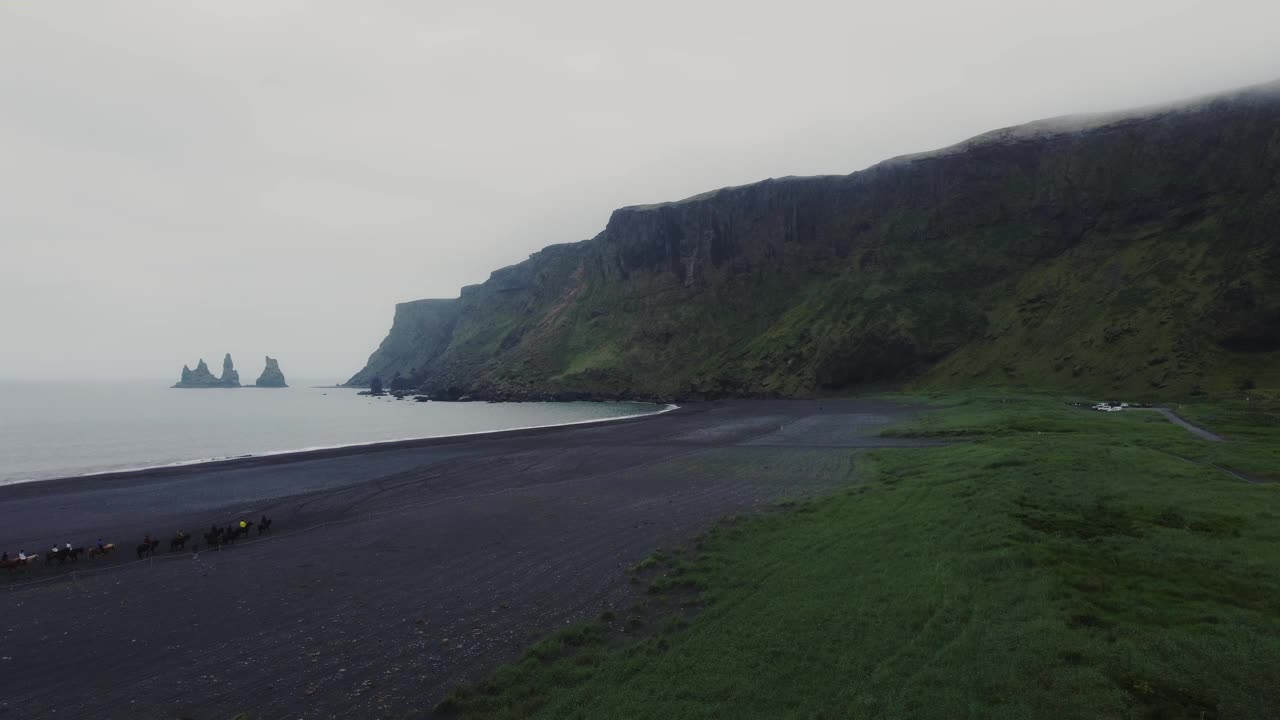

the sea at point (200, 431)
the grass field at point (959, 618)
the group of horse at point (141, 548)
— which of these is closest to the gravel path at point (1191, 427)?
the grass field at point (959, 618)

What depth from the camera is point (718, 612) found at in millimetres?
16422

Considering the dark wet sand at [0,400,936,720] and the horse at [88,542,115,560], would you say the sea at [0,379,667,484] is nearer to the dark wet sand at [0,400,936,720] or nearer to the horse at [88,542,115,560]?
the dark wet sand at [0,400,936,720]

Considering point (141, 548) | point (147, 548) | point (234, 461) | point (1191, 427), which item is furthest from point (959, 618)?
point (234, 461)

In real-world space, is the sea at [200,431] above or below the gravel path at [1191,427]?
above

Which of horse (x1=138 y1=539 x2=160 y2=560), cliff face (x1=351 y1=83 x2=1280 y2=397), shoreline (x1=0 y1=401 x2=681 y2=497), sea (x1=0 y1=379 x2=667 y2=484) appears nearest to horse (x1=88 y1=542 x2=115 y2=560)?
horse (x1=138 y1=539 x2=160 y2=560)

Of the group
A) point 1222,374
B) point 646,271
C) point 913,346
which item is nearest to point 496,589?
point 1222,374

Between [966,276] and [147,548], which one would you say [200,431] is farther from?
[966,276]

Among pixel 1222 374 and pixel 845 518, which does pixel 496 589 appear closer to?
pixel 845 518

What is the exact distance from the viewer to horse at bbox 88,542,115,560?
27.6 m

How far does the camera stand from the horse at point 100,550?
1087 inches

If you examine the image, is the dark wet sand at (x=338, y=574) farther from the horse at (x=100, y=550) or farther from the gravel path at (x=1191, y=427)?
the gravel path at (x=1191, y=427)

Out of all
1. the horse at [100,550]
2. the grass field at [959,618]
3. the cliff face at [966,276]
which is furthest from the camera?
the cliff face at [966,276]

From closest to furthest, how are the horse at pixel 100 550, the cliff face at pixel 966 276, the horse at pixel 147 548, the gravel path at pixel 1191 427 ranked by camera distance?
the horse at pixel 100 550, the horse at pixel 147 548, the gravel path at pixel 1191 427, the cliff face at pixel 966 276

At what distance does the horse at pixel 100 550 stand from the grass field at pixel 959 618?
1038 inches
